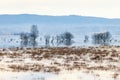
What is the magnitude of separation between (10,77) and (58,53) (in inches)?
760

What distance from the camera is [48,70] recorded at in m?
28.6

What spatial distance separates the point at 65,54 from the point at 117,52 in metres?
5.53

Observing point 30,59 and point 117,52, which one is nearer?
point 30,59

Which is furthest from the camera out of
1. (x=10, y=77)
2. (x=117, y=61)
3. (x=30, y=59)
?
(x=30, y=59)

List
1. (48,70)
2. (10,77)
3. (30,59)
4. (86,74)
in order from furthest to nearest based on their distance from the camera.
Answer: (30,59)
(48,70)
(86,74)
(10,77)

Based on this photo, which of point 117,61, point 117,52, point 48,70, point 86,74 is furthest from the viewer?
point 117,52

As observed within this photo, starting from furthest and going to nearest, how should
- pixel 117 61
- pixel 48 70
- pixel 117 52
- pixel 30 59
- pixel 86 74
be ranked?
pixel 117 52 < pixel 30 59 < pixel 117 61 < pixel 48 70 < pixel 86 74

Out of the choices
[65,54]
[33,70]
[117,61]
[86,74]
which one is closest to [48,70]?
[33,70]

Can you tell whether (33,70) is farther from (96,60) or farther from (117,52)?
(117,52)

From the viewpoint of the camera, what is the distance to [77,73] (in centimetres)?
2698

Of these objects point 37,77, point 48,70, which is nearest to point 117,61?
point 48,70

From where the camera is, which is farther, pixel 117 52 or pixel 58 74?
pixel 117 52

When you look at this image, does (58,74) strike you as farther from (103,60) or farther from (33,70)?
(103,60)

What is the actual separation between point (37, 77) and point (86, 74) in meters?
3.49
